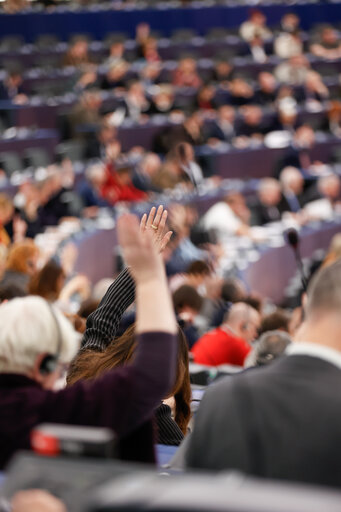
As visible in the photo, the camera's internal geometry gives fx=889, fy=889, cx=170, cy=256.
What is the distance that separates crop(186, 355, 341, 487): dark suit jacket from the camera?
1.26m

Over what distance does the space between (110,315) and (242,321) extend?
95.4 inches

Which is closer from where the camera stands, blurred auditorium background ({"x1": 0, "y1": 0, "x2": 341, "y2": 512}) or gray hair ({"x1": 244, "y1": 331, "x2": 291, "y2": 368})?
gray hair ({"x1": 244, "y1": 331, "x2": 291, "y2": 368})

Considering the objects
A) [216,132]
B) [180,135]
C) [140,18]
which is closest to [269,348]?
[180,135]

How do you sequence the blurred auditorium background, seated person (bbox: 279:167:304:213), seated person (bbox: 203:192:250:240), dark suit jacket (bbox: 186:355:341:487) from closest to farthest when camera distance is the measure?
1. dark suit jacket (bbox: 186:355:341:487)
2. the blurred auditorium background
3. seated person (bbox: 203:192:250:240)
4. seated person (bbox: 279:167:304:213)

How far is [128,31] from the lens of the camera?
521 inches

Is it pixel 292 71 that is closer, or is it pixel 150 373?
pixel 150 373

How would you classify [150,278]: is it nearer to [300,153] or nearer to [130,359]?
[130,359]

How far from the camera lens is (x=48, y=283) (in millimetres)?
4379

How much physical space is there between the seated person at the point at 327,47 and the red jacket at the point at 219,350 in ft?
31.3

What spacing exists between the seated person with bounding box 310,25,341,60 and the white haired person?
1206cm

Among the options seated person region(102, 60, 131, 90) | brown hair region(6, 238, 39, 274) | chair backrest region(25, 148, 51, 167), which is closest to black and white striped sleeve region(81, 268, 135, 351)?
brown hair region(6, 238, 39, 274)

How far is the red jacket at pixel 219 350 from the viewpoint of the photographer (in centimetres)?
412

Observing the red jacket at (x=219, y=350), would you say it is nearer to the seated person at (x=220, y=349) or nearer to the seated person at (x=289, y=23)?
the seated person at (x=220, y=349)

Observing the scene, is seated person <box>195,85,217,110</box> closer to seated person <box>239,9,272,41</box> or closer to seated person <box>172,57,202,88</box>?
seated person <box>172,57,202,88</box>
